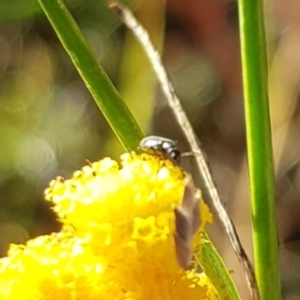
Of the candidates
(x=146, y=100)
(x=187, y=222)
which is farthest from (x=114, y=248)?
(x=146, y=100)

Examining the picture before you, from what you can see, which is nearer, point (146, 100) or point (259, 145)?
point (259, 145)

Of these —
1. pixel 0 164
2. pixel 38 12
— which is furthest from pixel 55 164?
pixel 38 12

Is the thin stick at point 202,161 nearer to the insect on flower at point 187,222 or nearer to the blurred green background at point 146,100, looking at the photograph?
the insect on flower at point 187,222

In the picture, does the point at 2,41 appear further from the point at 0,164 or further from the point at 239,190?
the point at 239,190

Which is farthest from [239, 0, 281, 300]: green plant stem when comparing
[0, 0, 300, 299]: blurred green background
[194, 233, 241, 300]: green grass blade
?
[0, 0, 300, 299]: blurred green background

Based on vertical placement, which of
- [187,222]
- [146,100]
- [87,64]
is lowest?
[187,222]

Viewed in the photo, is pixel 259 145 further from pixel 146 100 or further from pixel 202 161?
pixel 146 100
